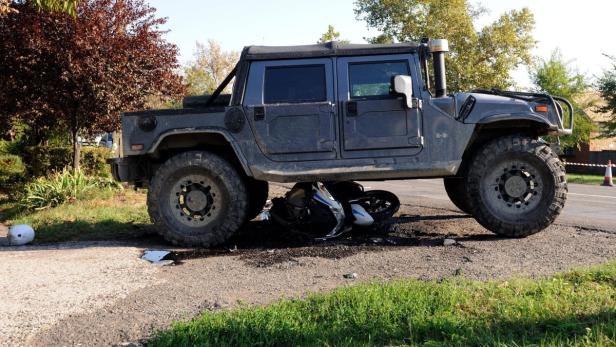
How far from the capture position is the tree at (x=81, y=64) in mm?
9867

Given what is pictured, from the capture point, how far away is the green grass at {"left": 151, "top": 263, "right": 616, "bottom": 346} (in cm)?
297

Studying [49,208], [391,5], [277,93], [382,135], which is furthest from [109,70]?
[391,5]

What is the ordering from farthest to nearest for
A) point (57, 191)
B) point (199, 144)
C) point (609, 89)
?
point (609, 89), point (57, 191), point (199, 144)

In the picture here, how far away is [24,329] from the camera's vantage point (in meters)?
3.39

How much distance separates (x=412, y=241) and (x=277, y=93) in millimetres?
2193

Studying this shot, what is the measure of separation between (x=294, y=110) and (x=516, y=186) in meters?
2.60

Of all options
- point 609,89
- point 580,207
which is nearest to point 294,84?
point 580,207

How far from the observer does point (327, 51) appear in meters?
6.09

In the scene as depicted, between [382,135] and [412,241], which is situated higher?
[382,135]

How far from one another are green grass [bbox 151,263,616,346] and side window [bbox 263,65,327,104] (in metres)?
2.76

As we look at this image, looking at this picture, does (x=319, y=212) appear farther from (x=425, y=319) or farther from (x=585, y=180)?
(x=585, y=180)

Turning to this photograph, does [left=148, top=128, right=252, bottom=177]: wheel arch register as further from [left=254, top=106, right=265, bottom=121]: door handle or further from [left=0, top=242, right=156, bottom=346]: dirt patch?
[left=0, top=242, right=156, bottom=346]: dirt patch

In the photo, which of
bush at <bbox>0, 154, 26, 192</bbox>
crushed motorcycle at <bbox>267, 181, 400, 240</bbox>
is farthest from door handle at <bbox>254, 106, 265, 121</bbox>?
bush at <bbox>0, 154, 26, 192</bbox>

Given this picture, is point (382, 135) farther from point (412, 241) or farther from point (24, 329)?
point (24, 329)
